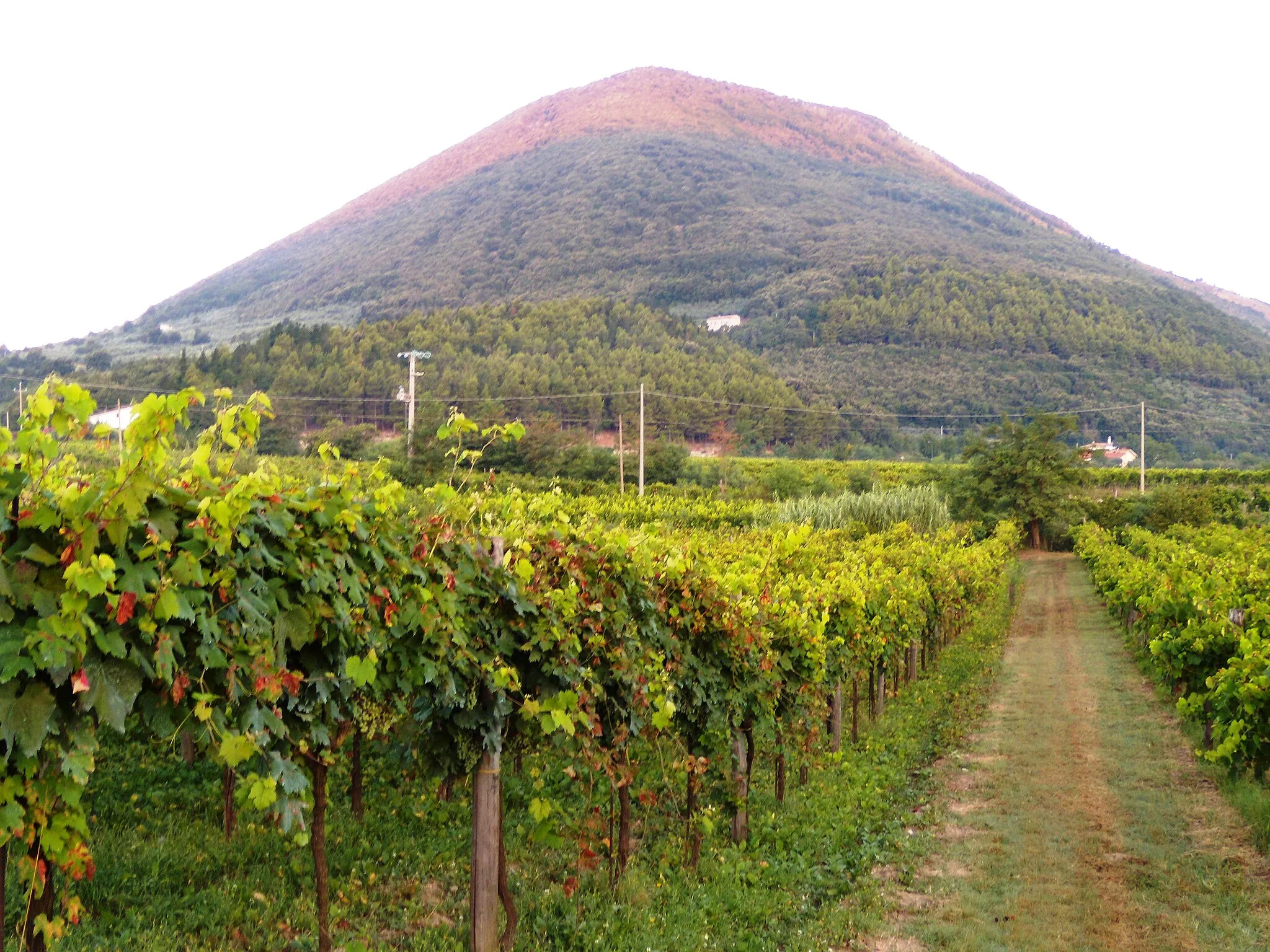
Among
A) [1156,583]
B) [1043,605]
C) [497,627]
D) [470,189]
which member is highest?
[470,189]

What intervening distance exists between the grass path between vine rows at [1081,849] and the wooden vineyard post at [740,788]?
108 centimetres

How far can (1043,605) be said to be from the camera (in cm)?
2495

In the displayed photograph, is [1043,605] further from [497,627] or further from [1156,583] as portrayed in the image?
[497,627]

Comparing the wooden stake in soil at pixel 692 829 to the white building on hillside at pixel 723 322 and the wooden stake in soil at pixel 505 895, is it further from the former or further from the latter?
the white building on hillside at pixel 723 322

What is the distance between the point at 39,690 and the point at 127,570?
1.08ft

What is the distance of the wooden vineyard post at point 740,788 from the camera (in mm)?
6324

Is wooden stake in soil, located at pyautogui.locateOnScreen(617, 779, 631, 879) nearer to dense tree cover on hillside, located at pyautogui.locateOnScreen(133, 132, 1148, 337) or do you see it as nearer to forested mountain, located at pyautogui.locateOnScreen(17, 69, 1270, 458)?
forested mountain, located at pyautogui.locateOnScreen(17, 69, 1270, 458)

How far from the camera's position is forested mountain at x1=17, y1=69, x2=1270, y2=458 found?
3268 inches

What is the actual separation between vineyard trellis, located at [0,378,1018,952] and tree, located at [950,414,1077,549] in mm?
37222

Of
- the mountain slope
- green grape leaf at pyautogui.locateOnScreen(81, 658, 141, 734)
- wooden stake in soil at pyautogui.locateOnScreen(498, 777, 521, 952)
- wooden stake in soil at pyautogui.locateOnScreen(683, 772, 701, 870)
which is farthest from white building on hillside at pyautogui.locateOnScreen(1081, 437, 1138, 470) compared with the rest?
green grape leaf at pyautogui.locateOnScreen(81, 658, 141, 734)

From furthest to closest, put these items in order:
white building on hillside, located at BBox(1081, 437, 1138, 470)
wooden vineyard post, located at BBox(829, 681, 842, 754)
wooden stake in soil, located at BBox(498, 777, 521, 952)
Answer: white building on hillside, located at BBox(1081, 437, 1138, 470) → wooden vineyard post, located at BBox(829, 681, 842, 754) → wooden stake in soil, located at BBox(498, 777, 521, 952)

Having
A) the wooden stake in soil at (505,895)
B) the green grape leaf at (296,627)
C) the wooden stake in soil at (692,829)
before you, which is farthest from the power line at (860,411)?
the green grape leaf at (296,627)

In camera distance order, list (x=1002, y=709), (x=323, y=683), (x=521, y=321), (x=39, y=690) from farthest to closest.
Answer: (x=521, y=321)
(x=1002, y=709)
(x=323, y=683)
(x=39, y=690)

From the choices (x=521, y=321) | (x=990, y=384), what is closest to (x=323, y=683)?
(x=521, y=321)
